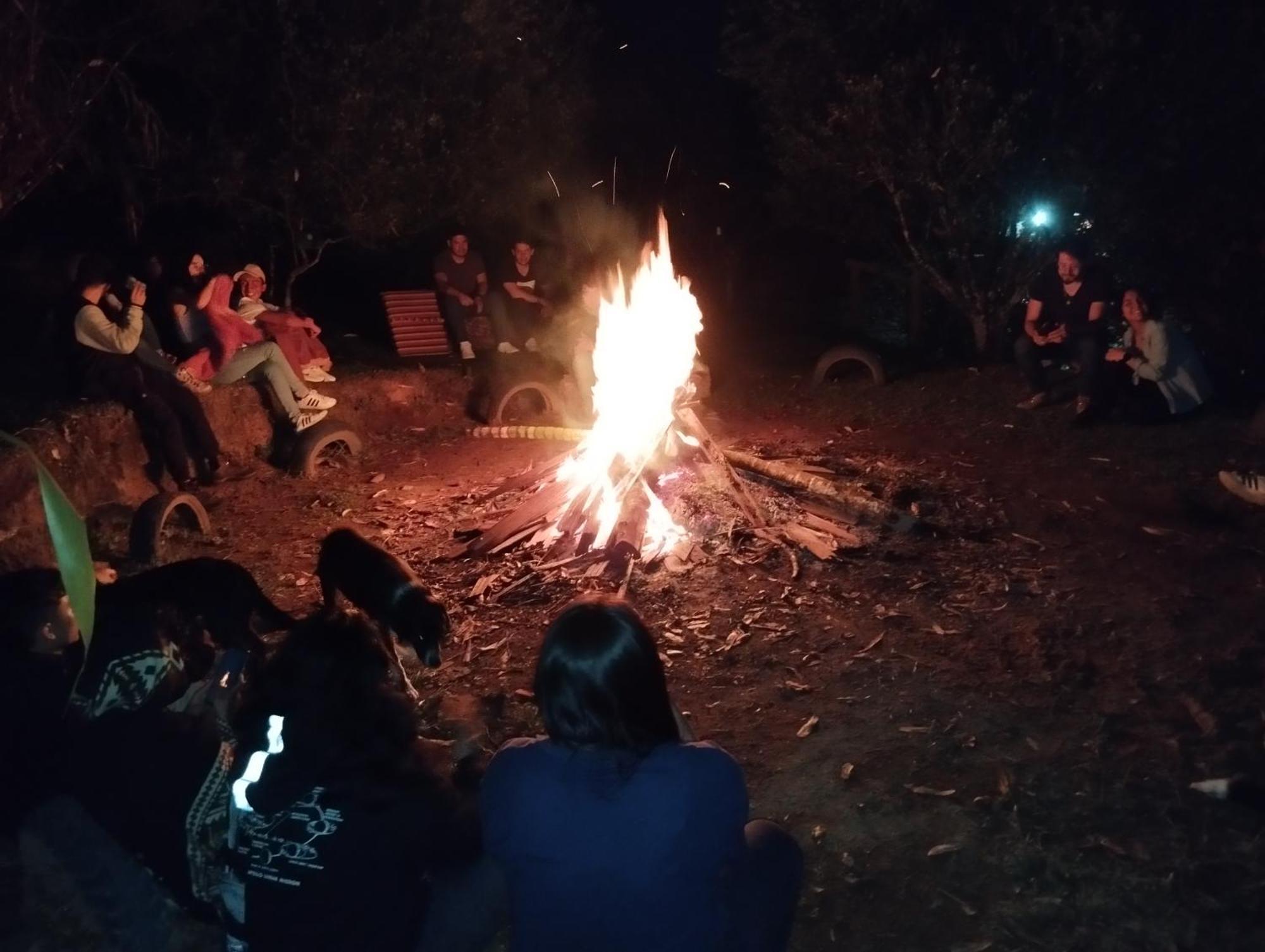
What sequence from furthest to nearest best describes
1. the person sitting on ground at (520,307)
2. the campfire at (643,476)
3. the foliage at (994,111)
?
the person sitting on ground at (520,307) < the foliage at (994,111) < the campfire at (643,476)

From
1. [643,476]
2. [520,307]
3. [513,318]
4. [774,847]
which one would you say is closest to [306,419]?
[513,318]

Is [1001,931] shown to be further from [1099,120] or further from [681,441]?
[1099,120]

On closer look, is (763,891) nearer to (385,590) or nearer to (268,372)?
(385,590)

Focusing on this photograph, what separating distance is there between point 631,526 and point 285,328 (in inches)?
195

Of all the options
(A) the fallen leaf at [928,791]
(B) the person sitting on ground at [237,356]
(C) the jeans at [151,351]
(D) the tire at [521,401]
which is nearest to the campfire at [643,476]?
(D) the tire at [521,401]

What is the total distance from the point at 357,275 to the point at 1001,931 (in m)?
14.1

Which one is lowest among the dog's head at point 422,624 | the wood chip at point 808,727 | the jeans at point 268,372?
the wood chip at point 808,727

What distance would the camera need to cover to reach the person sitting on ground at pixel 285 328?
9.88 metres

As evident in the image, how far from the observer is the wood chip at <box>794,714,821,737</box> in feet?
15.8

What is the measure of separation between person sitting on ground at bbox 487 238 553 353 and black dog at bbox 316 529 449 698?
722 cm

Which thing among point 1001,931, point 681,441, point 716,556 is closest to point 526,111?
point 681,441

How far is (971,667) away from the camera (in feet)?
17.4

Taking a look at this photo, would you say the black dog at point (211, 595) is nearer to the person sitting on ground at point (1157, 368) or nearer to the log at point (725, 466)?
the log at point (725, 466)

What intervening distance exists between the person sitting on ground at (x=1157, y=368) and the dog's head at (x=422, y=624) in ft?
23.5
